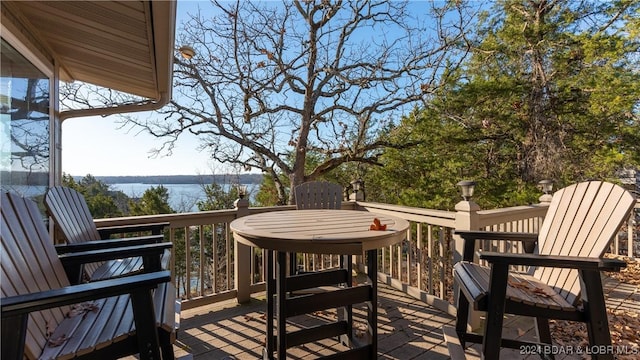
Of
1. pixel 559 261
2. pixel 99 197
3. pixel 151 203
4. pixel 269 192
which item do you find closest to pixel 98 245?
pixel 559 261

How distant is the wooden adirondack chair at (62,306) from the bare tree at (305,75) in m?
6.16

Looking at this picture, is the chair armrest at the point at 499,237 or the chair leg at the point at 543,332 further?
the chair armrest at the point at 499,237

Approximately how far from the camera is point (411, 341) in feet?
8.38

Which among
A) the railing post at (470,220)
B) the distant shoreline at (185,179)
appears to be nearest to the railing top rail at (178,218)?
the railing post at (470,220)

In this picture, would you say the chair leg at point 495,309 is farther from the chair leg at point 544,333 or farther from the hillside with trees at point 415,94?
the hillside with trees at point 415,94

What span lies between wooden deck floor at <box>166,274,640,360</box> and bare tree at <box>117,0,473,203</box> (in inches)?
199

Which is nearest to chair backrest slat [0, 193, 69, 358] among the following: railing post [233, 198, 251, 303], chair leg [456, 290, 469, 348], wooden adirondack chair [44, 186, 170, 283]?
wooden adirondack chair [44, 186, 170, 283]

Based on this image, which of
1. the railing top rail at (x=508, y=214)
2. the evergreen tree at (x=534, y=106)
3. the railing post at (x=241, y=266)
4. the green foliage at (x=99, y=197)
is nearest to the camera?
the railing top rail at (x=508, y=214)

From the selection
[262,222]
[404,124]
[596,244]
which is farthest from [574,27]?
[262,222]

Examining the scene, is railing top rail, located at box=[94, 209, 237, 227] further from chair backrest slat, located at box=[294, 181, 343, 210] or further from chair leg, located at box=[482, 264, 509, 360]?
chair leg, located at box=[482, 264, 509, 360]

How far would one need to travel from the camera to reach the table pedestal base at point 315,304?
1.91m

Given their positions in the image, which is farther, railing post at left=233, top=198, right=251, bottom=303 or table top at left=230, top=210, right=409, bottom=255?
railing post at left=233, top=198, right=251, bottom=303

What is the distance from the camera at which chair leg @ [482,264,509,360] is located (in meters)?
1.62

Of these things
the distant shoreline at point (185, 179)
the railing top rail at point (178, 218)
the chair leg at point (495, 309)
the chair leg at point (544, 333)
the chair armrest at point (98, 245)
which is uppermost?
the distant shoreline at point (185, 179)
